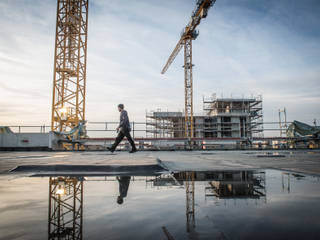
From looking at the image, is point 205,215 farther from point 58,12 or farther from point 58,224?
point 58,12

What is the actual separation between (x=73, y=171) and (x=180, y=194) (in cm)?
184

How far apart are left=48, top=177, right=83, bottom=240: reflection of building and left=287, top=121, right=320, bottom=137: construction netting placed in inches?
728

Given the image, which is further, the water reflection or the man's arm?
the man's arm

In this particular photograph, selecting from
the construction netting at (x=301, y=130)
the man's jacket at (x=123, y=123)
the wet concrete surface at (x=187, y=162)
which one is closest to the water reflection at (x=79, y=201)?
the wet concrete surface at (x=187, y=162)

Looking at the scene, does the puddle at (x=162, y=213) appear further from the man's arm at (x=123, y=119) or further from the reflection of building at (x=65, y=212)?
the man's arm at (x=123, y=119)

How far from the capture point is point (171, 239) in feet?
2.47

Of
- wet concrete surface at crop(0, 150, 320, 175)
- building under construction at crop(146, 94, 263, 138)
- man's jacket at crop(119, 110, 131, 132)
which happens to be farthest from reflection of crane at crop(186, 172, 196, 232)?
building under construction at crop(146, 94, 263, 138)

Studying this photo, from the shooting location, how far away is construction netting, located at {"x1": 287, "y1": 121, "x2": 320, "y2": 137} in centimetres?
1592

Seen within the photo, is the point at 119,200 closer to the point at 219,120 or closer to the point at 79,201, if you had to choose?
the point at 79,201

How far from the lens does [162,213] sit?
41.8 inches

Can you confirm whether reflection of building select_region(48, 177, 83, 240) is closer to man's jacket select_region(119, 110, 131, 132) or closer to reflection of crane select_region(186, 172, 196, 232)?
reflection of crane select_region(186, 172, 196, 232)

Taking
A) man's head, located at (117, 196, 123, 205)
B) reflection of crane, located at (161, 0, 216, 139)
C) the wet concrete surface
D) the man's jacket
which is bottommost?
the wet concrete surface

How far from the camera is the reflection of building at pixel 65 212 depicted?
2.80 feet

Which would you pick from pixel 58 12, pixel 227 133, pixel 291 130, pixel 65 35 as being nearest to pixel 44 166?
pixel 291 130
